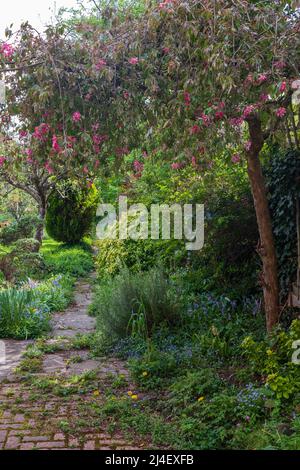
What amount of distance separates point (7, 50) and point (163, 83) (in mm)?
1229

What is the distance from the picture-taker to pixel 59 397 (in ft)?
15.2

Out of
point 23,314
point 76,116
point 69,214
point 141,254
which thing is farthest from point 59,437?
point 69,214

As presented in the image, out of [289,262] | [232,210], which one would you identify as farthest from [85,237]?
[289,262]

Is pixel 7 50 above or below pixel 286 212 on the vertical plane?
above

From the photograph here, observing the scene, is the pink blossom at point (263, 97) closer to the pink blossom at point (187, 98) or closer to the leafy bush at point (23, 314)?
the pink blossom at point (187, 98)

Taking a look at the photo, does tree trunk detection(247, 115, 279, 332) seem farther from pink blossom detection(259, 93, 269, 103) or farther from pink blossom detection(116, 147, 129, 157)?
pink blossom detection(116, 147, 129, 157)

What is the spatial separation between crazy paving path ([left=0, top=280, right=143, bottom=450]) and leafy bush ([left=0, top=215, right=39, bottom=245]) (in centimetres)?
514

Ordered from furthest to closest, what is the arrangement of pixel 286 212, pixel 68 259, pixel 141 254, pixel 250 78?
pixel 68 259
pixel 141 254
pixel 286 212
pixel 250 78

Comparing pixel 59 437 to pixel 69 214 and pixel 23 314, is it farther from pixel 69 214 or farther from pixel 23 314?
pixel 69 214

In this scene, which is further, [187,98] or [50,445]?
[187,98]

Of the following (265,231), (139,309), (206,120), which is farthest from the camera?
(139,309)

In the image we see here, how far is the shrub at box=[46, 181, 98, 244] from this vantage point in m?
14.5

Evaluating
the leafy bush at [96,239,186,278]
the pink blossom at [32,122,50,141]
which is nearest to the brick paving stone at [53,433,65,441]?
the pink blossom at [32,122,50,141]

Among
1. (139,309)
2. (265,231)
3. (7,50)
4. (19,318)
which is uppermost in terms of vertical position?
(7,50)
